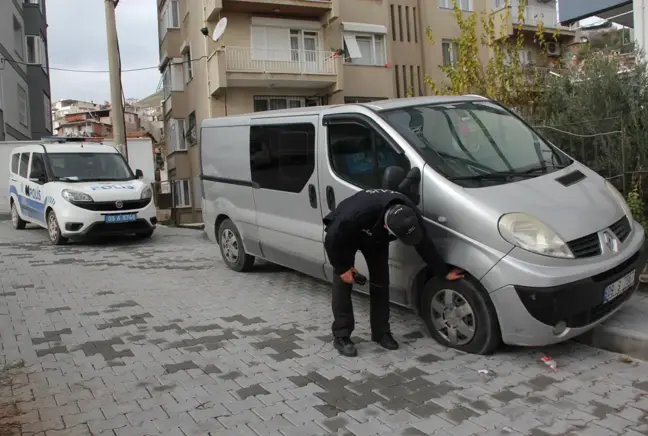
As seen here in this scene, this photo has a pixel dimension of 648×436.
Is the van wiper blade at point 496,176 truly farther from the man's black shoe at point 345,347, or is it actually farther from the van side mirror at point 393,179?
the man's black shoe at point 345,347

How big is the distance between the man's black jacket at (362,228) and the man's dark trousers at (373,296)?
0.15 m

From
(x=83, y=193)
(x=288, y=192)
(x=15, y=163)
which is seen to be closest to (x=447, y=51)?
(x=15, y=163)

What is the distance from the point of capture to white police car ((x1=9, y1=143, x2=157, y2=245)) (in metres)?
10.6

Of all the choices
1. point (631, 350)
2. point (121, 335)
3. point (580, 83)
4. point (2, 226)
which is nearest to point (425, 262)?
point (631, 350)

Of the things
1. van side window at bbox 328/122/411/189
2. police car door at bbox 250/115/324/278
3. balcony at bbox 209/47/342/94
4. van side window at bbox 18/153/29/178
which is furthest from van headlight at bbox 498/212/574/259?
balcony at bbox 209/47/342/94

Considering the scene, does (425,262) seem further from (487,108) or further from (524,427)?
(487,108)

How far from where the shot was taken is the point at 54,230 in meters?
11.1

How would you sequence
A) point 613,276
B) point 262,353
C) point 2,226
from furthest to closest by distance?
1. point 2,226
2. point 262,353
3. point 613,276

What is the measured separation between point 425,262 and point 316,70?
1899 centimetres

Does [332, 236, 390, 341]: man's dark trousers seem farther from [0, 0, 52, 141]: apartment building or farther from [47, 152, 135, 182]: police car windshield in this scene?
[0, 0, 52, 141]: apartment building

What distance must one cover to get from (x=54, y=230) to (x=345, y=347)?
27.6 feet

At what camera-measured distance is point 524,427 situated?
11.1 ft

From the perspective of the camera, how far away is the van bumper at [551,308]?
4.05 m

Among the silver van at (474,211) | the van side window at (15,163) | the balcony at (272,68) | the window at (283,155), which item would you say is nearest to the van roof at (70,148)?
the van side window at (15,163)
